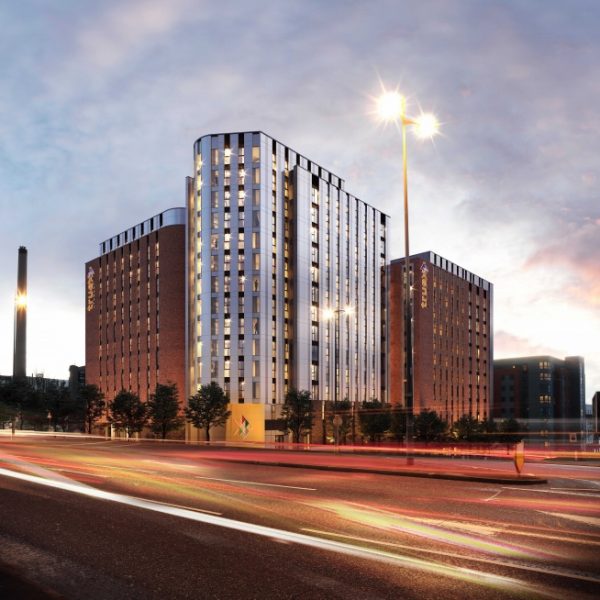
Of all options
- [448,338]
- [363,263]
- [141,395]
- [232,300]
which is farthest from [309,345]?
[448,338]

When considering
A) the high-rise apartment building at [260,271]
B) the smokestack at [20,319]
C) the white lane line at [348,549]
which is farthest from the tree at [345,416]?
→ the smokestack at [20,319]

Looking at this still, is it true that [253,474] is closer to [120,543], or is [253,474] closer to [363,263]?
[120,543]

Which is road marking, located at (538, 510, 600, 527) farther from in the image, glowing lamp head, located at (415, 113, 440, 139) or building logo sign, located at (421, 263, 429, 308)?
building logo sign, located at (421, 263, 429, 308)

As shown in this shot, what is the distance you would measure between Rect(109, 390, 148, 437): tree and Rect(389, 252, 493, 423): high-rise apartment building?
39221 millimetres

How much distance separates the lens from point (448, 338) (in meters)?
115

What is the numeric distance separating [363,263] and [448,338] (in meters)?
33.5

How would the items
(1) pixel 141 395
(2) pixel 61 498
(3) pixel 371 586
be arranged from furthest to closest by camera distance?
1. (1) pixel 141 395
2. (2) pixel 61 498
3. (3) pixel 371 586

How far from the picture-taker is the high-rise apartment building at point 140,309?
8181 cm

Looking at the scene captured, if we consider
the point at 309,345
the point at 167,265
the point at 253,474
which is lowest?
the point at 253,474

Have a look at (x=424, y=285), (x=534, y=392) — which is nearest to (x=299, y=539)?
(x=424, y=285)

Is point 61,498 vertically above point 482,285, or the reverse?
point 482,285

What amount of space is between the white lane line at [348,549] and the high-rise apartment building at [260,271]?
56834 mm

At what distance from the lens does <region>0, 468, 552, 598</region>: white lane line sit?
7.15m

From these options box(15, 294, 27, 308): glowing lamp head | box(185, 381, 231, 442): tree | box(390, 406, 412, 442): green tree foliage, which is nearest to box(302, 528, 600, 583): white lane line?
box(185, 381, 231, 442): tree
